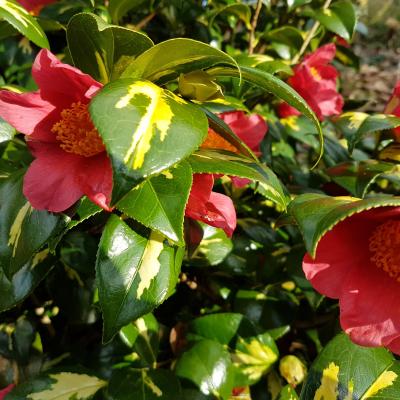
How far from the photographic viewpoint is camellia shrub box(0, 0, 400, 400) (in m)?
0.52

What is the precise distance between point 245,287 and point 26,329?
455mm

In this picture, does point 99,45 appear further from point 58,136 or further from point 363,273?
point 363,273

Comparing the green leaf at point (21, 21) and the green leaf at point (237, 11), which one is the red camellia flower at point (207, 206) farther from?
the green leaf at point (237, 11)

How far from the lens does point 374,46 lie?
3701 millimetres

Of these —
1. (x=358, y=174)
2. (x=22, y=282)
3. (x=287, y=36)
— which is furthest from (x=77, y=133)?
(x=287, y=36)

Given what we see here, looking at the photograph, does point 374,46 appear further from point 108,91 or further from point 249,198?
point 108,91

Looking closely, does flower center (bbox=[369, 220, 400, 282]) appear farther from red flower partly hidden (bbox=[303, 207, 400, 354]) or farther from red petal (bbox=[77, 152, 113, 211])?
red petal (bbox=[77, 152, 113, 211])

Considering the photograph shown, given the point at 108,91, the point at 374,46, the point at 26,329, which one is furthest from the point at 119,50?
the point at 374,46

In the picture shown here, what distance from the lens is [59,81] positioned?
564 mm

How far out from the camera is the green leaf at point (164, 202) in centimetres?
50

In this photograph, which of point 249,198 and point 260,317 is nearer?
point 260,317

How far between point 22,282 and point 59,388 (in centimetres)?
20

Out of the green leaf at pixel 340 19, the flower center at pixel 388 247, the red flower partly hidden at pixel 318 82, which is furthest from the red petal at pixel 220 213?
Result: the green leaf at pixel 340 19

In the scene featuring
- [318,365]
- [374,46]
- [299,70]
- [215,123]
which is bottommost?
[374,46]
